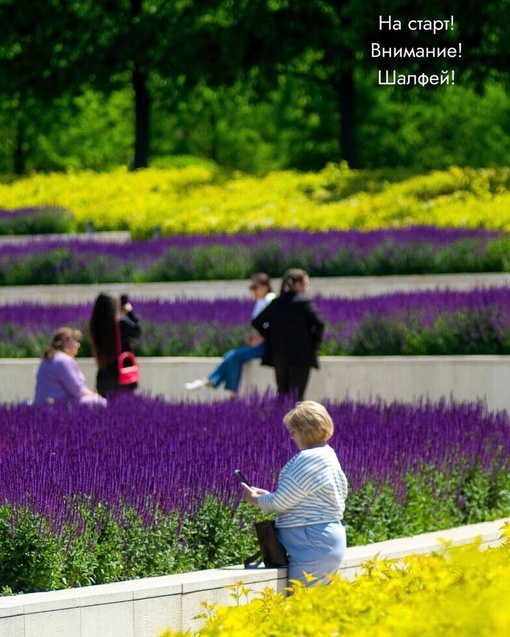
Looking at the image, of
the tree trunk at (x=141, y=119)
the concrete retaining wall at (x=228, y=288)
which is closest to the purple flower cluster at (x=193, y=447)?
the concrete retaining wall at (x=228, y=288)

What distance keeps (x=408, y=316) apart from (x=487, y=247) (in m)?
3.24

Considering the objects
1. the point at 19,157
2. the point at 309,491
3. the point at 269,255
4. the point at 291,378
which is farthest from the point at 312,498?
the point at 19,157

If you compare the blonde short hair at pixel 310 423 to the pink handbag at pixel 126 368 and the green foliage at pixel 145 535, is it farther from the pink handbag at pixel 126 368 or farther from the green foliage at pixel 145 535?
the pink handbag at pixel 126 368

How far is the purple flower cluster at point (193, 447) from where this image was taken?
7141 millimetres

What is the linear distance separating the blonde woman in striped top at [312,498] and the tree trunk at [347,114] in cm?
2441

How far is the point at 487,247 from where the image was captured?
17594 mm

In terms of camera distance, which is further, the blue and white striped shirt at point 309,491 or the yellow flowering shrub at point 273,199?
the yellow flowering shrub at point 273,199

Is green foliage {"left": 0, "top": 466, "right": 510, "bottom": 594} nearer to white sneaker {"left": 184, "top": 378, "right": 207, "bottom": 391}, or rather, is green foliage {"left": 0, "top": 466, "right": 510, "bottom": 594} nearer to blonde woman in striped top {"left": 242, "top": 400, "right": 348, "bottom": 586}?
blonde woman in striped top {"left": 242, "top": 400, "right": 348, "bottom": 586}

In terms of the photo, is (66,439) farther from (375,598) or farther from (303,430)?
(375,598)

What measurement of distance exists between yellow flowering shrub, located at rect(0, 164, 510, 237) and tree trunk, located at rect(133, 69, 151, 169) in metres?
2.33

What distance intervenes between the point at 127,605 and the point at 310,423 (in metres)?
1.13

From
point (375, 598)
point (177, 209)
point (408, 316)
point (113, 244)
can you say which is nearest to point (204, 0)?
point (177, 209)

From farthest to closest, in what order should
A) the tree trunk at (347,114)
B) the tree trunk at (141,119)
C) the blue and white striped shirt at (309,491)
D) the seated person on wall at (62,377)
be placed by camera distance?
the tree trunk at (141,119)
the tree trunk at (347,114)
the seated person on wall at (62,377)
the blue and white striped shirt at (309,491)

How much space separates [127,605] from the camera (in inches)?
245
